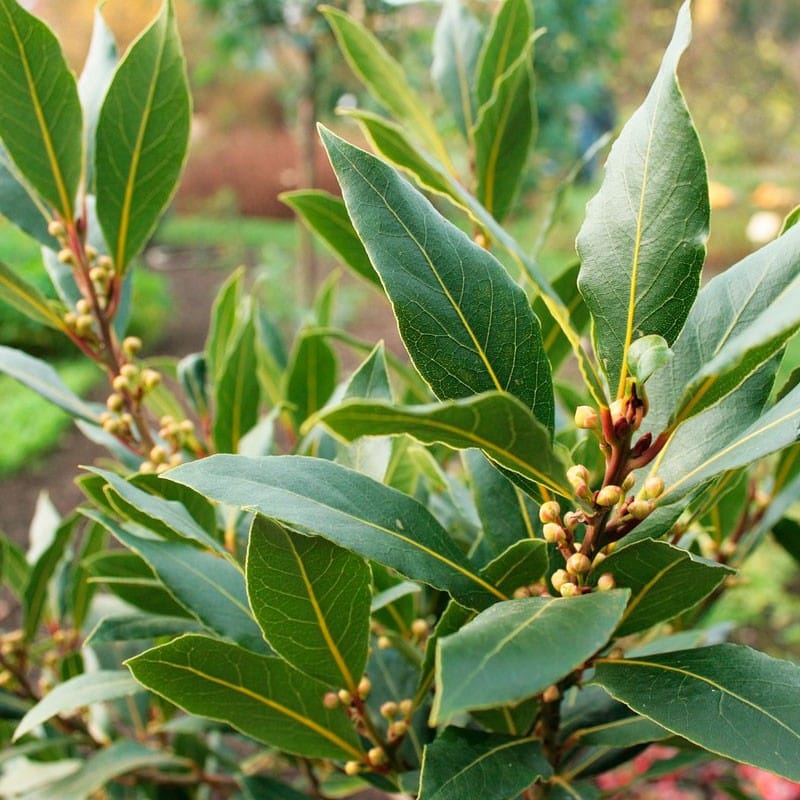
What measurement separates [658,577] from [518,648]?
187 millimetres

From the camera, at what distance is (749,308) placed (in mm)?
547

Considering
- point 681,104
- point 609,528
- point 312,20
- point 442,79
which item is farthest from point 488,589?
point 312,20

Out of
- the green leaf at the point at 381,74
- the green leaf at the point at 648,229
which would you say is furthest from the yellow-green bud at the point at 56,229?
the green leaf at the point at 648,229

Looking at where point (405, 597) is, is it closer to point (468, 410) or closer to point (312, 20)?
point (468, 410)

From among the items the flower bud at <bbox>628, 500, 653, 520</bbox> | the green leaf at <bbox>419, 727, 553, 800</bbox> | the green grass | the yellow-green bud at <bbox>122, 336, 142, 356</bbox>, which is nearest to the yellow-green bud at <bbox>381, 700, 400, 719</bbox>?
the green leaf at <bbox>419, 727, 553, 800</bbox>

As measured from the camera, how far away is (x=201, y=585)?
0.74 metres

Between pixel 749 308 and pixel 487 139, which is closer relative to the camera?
pixel 749 308

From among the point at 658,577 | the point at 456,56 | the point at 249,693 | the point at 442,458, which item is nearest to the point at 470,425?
the point at 658,577

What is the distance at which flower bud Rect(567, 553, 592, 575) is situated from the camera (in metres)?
0.56

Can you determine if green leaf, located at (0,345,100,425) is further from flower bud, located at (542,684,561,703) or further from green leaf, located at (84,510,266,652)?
flower bud, located at (542,684,561,703)

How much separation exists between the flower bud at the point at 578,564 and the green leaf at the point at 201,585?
0.30 metres

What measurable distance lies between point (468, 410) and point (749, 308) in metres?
0.23

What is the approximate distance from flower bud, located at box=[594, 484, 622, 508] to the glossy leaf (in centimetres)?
59

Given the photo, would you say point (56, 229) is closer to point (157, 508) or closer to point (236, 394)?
point (236, 394)
